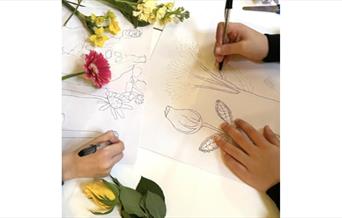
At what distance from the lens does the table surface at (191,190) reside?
2.34 feet

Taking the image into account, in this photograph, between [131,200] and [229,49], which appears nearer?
[131,200]

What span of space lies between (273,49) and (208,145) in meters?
0.24

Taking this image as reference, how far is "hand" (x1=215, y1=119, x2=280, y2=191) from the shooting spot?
2.41 feet

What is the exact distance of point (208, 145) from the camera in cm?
76

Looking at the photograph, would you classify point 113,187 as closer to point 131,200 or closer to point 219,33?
point 131,200

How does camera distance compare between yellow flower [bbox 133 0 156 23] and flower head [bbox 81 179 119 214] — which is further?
yellow flower [bbox 133 0 156 23]

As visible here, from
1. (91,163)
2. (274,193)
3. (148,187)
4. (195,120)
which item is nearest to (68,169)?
(91,163)

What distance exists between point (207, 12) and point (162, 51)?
0.45 ft

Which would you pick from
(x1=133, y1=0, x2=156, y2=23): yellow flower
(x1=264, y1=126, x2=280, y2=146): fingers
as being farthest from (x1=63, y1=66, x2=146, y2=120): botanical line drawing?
(x1=264, y1=126, x2=280, y2=146): fingers

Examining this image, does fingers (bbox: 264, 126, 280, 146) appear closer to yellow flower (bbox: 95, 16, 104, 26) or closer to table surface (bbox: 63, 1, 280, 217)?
table surface (bbox: 63, 1, 280, 217)

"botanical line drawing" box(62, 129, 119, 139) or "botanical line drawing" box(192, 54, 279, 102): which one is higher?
"botanical line drawing" box(192, 54, 279, 102)

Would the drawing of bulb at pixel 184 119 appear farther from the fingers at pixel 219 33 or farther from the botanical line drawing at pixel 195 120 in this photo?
the fingers at pixel 219 33
